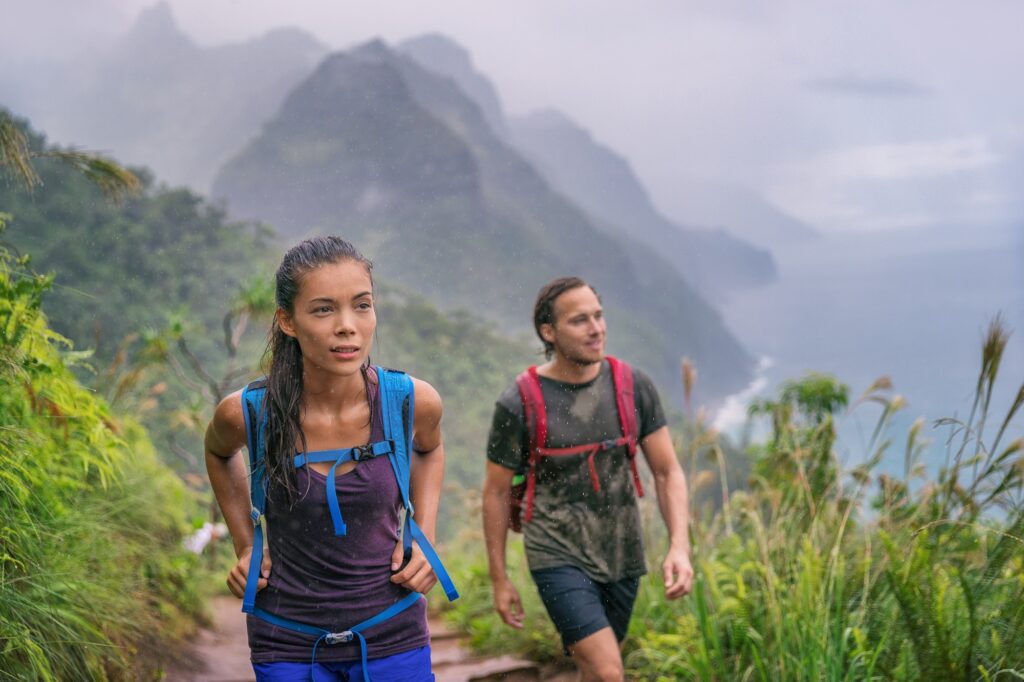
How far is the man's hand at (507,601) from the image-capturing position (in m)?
3.98

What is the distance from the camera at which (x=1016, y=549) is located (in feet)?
11.7

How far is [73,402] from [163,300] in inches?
1693

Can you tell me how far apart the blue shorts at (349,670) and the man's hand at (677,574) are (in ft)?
4.79

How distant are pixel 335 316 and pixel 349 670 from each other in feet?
2.92

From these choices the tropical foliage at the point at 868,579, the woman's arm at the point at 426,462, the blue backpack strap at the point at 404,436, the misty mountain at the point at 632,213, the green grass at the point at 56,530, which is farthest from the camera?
the misty mountain at the point at 632,213

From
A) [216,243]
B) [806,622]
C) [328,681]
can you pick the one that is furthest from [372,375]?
[216,243]

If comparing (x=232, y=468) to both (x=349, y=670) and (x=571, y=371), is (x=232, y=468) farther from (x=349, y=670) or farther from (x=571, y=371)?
(x=571, y=371)

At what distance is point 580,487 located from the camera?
3.90m

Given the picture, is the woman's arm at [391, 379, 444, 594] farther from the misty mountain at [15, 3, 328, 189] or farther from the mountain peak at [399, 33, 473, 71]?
the mountain peak at [399, 33, 473, 71]

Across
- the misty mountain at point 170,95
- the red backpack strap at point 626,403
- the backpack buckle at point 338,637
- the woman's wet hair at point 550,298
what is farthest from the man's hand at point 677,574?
the misty mountain at point 170,95

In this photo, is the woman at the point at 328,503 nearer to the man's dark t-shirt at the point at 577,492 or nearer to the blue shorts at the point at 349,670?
the blue shorts at the point at 349,670

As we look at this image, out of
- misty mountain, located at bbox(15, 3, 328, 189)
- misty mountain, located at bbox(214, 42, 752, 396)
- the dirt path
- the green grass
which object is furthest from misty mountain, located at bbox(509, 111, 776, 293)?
the green grass

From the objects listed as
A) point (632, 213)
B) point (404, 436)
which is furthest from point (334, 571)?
point (632, 213)

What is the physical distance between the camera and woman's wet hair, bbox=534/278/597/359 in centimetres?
414
